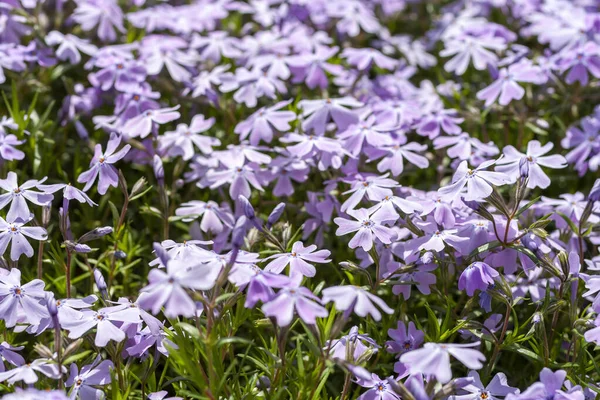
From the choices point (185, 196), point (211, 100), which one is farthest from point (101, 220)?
point (211, 100)

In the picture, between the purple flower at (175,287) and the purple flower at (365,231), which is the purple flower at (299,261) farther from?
the purple flower at (175,287)

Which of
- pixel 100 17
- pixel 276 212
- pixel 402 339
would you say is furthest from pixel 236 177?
pixel 100 17

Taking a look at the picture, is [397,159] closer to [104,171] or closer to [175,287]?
[104,171]

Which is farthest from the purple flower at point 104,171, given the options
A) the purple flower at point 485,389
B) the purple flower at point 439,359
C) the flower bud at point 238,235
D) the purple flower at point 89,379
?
the purple flower at point 485,389

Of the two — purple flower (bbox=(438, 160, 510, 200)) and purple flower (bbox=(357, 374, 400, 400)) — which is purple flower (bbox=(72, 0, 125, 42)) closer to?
purple flower (bbox=(438, 160, 510, 200))

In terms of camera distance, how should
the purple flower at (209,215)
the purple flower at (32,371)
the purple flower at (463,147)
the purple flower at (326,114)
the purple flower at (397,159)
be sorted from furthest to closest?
the purple flower at (326,114)
the purple flower at (463,147)
the purple flower at (397,159)
the purple flower at (209,215)
the purple flower at (32,371)

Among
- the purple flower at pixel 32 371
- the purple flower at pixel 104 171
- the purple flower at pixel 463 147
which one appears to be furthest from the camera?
the purple flower at pixel 463 147

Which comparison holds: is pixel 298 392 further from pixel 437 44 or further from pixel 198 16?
pixel 437 44

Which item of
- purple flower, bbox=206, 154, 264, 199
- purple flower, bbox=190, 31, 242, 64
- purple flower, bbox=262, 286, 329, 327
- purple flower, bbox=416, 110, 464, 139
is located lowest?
purple flower, bbox=206, 154, 264, 199

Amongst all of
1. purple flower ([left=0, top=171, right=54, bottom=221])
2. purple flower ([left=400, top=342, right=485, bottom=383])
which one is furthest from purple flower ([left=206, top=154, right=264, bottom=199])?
purple flower ([left=400, top=342, right=485, bottom=383])
